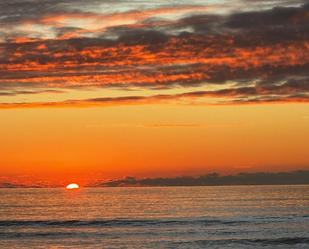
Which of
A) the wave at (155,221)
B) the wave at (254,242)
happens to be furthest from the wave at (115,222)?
the wave at (254,242)

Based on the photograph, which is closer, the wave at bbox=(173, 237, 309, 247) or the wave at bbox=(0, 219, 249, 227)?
the wave at bbox=(173, 237, 309, 247)

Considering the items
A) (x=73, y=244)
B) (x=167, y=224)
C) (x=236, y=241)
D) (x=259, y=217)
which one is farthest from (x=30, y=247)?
(x=259, y=217)

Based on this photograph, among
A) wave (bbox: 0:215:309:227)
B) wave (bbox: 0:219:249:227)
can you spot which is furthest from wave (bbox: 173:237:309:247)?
wave (bbox: 0:219:249:227)

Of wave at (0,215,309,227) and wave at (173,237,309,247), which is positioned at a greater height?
wave at (0,215,309,227)

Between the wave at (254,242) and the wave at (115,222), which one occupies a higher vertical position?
the wave at (115,222)

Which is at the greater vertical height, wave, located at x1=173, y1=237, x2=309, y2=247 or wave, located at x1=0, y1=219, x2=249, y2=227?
wave, located at x1=0, y1=219, x2=249, y2=227

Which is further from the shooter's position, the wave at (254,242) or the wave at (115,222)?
the wave at (115,222)

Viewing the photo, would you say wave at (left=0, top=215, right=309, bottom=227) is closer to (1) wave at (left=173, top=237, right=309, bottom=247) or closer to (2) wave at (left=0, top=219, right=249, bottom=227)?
(2) wave at (left=0, top=219, right=249, bottom=227)

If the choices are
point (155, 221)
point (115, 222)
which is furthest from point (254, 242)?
point (115, 222)

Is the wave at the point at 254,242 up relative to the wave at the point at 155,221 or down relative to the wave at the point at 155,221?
down

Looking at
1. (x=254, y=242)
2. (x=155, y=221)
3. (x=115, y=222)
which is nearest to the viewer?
(x=254, y=242)

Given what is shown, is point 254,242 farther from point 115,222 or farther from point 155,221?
point 115,222

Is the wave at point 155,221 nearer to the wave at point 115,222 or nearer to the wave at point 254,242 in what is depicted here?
the wave at point 115,222

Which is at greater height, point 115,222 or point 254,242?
point 115,222
